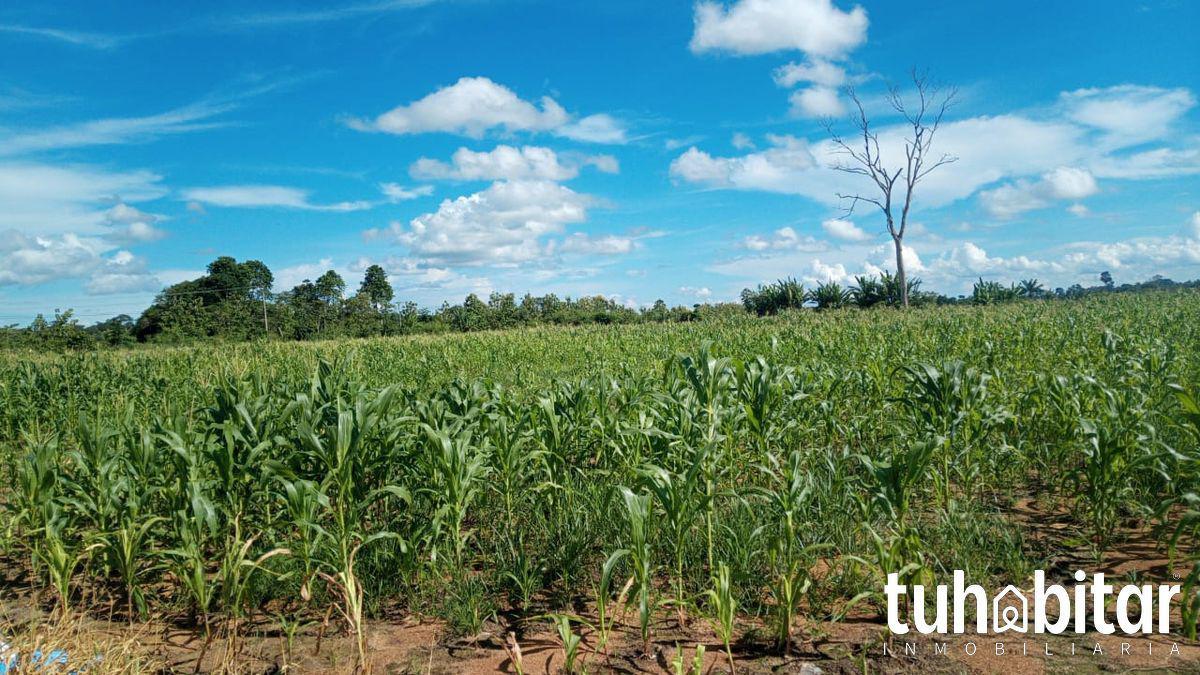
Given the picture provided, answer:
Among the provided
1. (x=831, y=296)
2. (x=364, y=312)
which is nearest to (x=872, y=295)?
(x=831, y=296)

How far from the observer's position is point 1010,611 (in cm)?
318

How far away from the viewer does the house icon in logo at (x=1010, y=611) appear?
9.97ft

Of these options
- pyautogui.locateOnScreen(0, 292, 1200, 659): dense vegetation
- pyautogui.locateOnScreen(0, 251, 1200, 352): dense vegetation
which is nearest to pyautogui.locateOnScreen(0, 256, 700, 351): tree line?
pyautogui.locateOnScreen(0, 251, 1200, 352): dense vegetation

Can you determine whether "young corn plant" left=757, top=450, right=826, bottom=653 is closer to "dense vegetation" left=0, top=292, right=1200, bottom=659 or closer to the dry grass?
"dense vegetation" left=0, top=292, right=1200, bottom=659

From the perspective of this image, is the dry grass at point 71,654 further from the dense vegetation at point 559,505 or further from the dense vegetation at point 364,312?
the dense vegetation at point 364,312

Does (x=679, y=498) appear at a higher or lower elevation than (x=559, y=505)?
higher

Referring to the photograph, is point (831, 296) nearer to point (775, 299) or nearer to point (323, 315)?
point (775, 299)

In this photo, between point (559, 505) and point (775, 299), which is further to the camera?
point (775, 299)

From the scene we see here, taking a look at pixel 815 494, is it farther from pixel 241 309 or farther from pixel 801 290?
pixel 241 309

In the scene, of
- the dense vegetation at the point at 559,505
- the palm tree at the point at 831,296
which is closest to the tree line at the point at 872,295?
the palm tree at the point at 831,296

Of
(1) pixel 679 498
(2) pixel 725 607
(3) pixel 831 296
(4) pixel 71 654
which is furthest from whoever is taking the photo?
(3) pixel 831 296

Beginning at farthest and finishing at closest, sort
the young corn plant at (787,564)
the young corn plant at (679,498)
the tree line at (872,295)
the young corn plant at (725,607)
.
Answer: the tree line at (872,295), the young corn plant at (679,498), the young corn plant at (787,564), the young corn plant at (725,607)

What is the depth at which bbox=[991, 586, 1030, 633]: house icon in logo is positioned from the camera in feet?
9.97

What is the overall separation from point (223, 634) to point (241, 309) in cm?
3979
